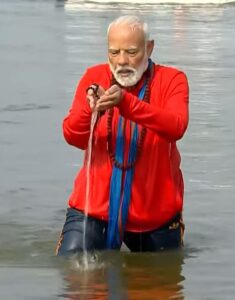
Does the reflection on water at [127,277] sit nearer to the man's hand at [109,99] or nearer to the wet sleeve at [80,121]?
the wet sleeve at [80,121]

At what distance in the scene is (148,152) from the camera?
648cm

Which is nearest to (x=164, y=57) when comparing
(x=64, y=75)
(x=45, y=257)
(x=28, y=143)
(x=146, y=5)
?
(x=64, y=75)

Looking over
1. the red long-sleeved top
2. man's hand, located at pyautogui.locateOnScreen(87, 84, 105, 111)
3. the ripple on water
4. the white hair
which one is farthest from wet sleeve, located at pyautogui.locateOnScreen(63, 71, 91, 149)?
the ripple on water

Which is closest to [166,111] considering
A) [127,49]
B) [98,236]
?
[127,49]

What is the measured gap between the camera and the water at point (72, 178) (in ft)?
22.4

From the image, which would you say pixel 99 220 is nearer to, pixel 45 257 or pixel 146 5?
pixel 45 257

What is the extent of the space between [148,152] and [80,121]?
41 cm

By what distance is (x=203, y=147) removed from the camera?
38.3 ft

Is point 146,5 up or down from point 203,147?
down

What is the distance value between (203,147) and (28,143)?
1635mm

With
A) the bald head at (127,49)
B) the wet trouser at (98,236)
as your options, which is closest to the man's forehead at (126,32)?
the bald head at (127,49)

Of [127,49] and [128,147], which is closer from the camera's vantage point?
[127,49]

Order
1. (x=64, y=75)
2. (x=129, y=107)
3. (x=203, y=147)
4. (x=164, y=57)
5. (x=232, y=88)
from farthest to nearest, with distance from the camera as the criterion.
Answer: (x=164, y=57), (x=64, y=75), (x=232, y=88), (x=203, y=147), (x=129, y=107)

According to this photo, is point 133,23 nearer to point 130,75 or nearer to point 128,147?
point 130,75
